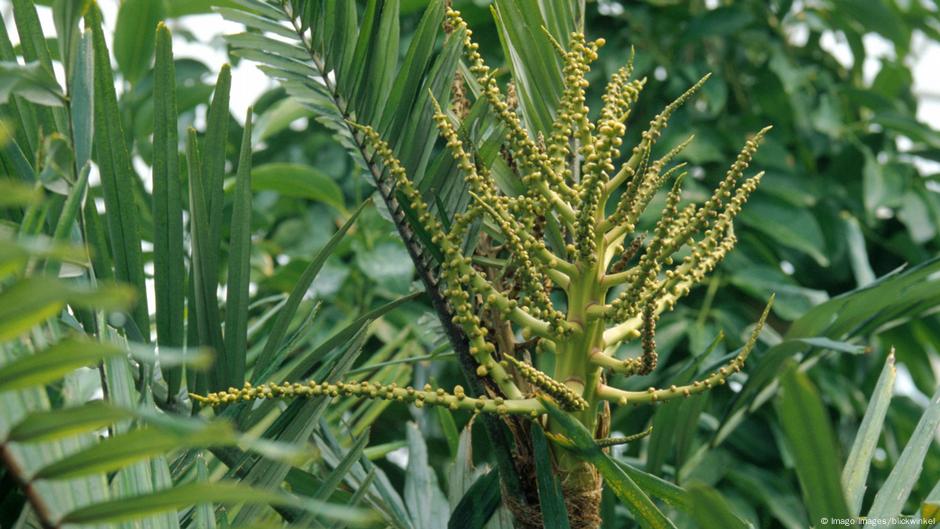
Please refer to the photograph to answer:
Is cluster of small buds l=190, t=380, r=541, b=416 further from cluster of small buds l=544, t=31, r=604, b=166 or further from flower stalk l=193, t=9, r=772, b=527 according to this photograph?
cluster of small buds l=544, t=31, r=604, b=166

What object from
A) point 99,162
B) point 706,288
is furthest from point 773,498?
point 99,162

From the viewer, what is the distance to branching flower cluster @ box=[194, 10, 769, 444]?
39 centimetres

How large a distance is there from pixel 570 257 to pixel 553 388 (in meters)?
0.06

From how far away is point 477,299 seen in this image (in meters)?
0.45

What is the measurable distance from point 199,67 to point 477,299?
2.74ft

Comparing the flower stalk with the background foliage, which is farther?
the flower stalk

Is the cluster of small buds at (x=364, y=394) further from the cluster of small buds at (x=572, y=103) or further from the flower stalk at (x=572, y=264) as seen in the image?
the cluster of small buds at (x=572, y=103)

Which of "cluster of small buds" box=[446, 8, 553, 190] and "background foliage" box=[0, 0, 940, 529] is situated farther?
"cluster of small buds" box=[446, 8, 553, 190]

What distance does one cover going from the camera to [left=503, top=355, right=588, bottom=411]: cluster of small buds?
14.9 inches

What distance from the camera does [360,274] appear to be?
1060 mm

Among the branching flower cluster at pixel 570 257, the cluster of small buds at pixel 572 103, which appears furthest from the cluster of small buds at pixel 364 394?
the cluster of small buds at pixel 572 103

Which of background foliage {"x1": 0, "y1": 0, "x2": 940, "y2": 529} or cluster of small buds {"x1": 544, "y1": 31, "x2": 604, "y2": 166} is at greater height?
cluster of small buds {"x1": 544, "y1": 31, "x2": 604, "y2": 166}

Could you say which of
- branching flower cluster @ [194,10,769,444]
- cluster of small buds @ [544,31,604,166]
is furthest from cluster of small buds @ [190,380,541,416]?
cluster of small buds @ [544,31,604,166]

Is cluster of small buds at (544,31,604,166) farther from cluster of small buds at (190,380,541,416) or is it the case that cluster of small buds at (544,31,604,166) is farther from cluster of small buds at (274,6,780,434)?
cluster of small buds at (190,380,541,416)
